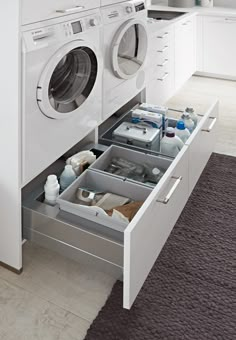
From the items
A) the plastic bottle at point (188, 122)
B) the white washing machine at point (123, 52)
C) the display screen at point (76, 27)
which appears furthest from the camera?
the plastic bottle at point (188, 122)

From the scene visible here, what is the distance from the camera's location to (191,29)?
409cm

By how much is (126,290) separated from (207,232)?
0.76 meters

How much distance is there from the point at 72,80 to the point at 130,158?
500mm

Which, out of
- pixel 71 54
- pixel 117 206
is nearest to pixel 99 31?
pixel 71 54

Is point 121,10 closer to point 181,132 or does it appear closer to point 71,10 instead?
point 71,10

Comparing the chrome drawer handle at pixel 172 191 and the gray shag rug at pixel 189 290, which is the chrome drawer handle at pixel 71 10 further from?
the gray shag rug at pixel 189 290

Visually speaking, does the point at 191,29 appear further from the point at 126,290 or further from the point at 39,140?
the point at 126,290

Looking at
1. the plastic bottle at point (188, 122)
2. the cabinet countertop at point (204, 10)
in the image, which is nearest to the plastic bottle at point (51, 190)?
the plastic bottle at point (188, 122)

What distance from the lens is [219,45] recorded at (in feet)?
14.0

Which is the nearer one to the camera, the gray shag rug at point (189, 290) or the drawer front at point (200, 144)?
the gray shag rug at point (189, 290)

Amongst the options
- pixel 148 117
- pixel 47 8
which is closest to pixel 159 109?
pixel 148 117

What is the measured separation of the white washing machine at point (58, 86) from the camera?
1.56 meters

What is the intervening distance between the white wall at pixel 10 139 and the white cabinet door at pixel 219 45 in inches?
127

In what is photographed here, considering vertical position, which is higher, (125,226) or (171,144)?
(171,144)
